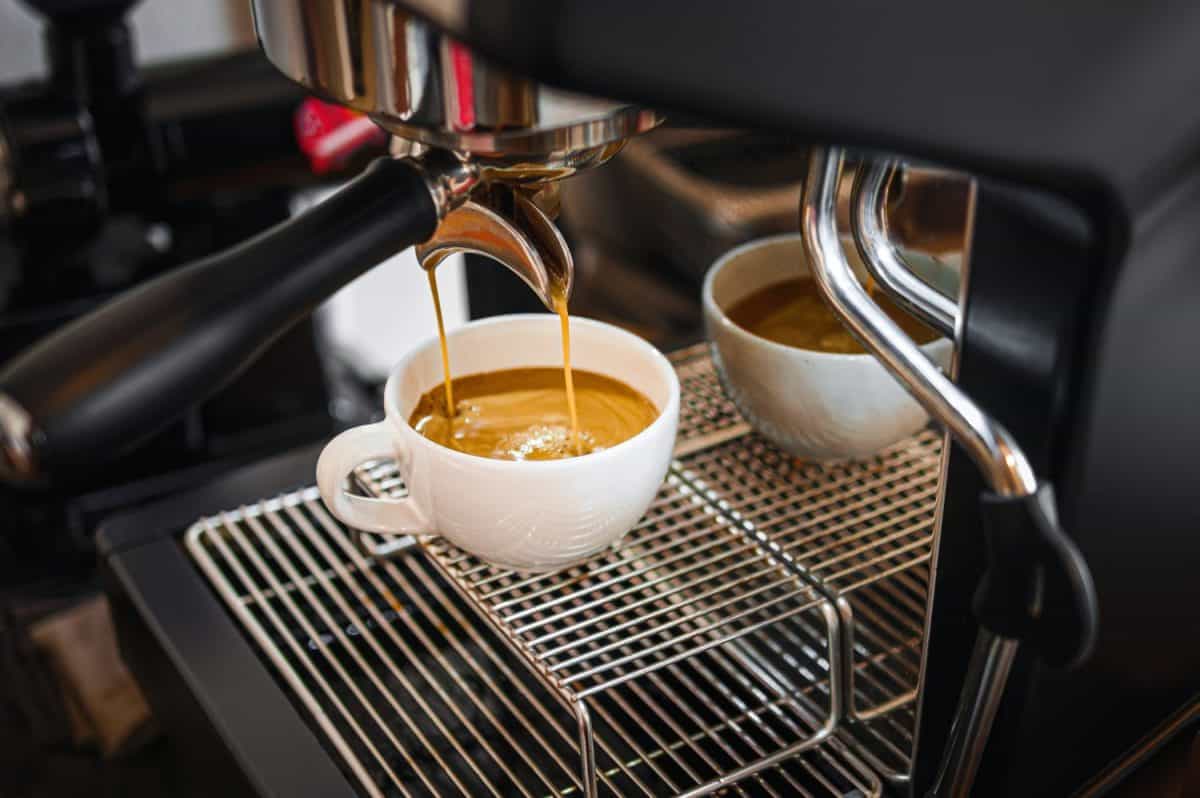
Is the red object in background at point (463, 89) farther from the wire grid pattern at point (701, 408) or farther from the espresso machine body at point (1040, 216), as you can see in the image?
the wire grid pattern at point (701, 408)

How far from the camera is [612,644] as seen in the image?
0.39 meters

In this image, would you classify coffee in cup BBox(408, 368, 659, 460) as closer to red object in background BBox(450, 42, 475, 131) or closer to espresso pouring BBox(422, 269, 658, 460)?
espresso pouring BBox(422, 269, 658, 460)

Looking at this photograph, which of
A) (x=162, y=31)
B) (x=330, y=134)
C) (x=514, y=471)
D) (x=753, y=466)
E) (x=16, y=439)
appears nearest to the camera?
(x=16, y=439)

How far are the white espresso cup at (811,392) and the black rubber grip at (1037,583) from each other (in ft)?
0.49

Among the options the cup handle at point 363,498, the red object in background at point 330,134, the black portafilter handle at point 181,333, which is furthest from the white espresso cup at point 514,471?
the red object in background at point 330,134

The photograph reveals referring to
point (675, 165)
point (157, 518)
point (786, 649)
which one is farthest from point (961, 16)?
point (675, 165)

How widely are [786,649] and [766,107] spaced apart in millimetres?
246

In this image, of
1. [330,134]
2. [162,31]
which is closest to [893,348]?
[330,134]

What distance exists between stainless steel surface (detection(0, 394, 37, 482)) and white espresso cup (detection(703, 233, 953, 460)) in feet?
0.84

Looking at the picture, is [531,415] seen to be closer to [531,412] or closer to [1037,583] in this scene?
[531,412]

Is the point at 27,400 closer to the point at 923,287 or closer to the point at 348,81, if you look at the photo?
the point at 348,81

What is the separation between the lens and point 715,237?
37.9 inches

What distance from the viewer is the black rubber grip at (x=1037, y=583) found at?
0.89 ft

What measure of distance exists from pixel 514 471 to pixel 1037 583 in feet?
0.52
